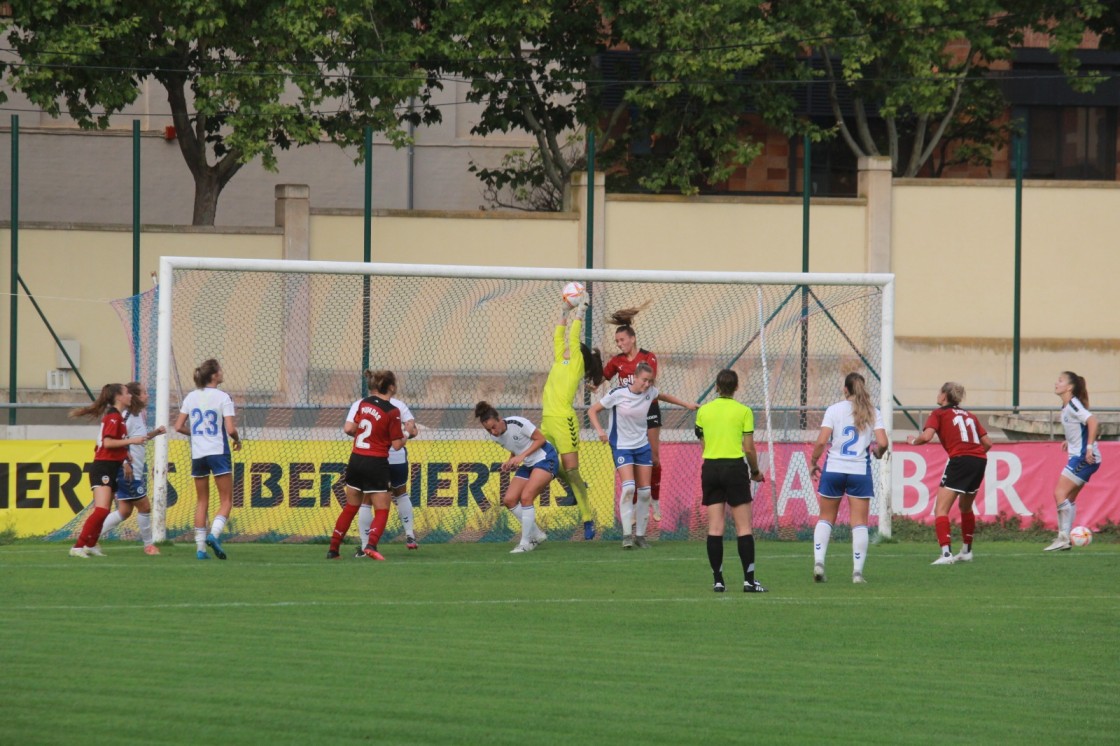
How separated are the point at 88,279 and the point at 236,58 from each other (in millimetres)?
5042

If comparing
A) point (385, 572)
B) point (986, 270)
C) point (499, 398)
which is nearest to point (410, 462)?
point (499, 398)

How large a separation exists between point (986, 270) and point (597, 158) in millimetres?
8191

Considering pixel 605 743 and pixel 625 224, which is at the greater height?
pixel 625 224

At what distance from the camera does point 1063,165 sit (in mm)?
41000

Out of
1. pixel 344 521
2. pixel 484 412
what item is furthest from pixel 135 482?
pixel 484 412

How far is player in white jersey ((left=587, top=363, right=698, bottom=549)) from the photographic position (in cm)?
1582

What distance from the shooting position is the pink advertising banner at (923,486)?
18.0 meters

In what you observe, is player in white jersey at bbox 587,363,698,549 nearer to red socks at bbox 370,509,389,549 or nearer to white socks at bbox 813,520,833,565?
red socks at bbox 370,509,389,549

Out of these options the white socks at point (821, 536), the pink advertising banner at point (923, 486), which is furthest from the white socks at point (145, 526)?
the white socks at point (821, 536)

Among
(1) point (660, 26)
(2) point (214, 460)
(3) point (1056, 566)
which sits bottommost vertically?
(3) point (1056, 566)

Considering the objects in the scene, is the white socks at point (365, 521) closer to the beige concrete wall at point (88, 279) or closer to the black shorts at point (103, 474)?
the black shorts at point (103, 474)

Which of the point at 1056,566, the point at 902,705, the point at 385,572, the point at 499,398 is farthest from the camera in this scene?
the point at 499,398

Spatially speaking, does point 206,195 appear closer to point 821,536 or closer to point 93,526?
point 93,526

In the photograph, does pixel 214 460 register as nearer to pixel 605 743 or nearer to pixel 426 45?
pixel 605 743
